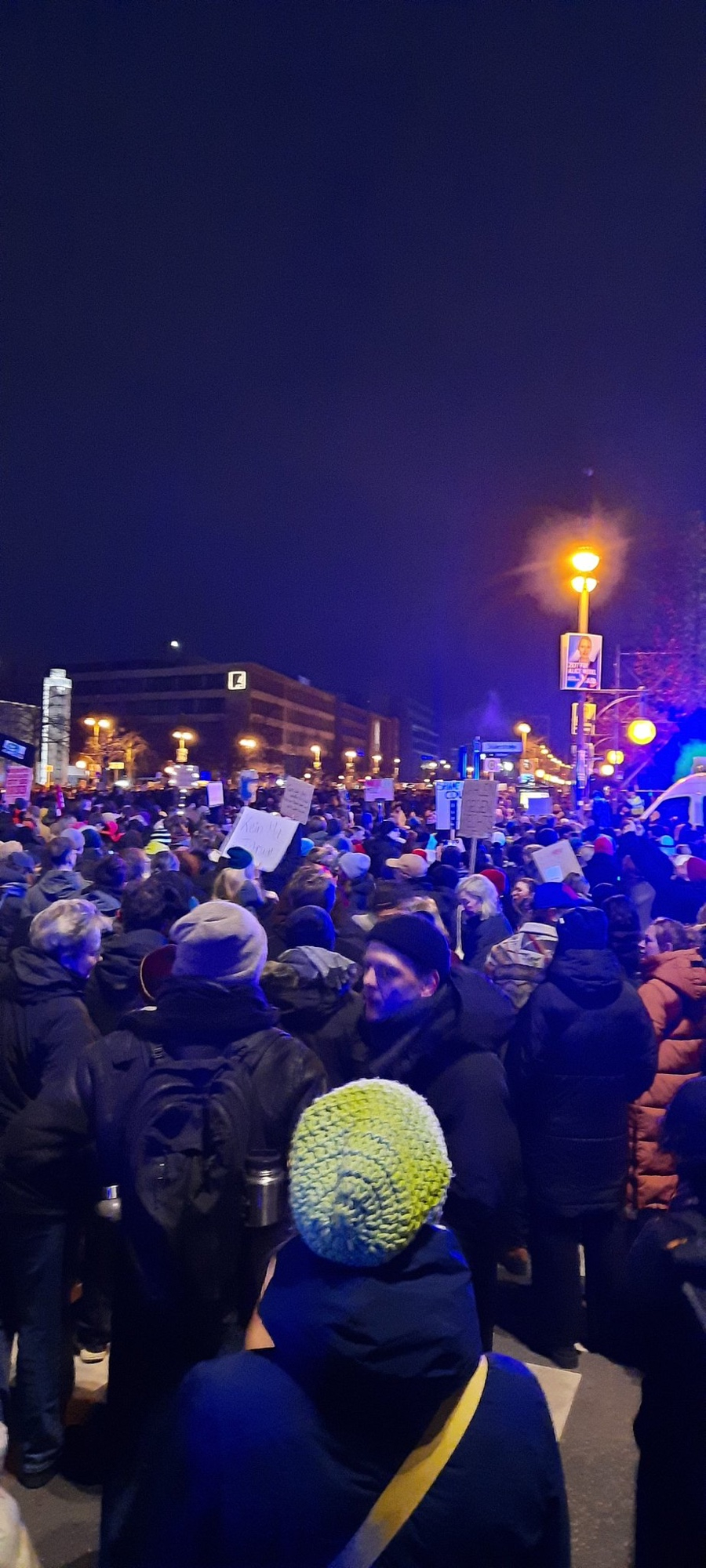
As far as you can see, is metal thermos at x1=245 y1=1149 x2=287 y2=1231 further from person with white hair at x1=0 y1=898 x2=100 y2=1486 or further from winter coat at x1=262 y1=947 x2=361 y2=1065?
winter coat at x1=262 y1=947 x2=361 y2=1065

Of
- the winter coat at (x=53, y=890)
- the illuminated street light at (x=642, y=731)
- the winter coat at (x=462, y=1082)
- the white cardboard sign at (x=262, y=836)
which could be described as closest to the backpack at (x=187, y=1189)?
the winter coat at (x=462, y=1082)

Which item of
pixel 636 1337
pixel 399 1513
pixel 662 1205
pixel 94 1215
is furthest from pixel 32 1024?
pixel 662 1205

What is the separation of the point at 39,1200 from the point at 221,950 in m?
1.38

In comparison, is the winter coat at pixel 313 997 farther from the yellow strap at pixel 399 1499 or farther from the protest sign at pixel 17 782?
the protest sign at pixel 17 782

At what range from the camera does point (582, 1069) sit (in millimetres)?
4566

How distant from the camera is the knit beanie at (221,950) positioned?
2.93 meters

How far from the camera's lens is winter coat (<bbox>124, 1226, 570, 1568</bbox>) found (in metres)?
1.44

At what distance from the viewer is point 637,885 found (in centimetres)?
998

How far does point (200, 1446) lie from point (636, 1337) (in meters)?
1.32

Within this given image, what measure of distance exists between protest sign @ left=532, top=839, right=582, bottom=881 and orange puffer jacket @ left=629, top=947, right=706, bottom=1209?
4030 mm

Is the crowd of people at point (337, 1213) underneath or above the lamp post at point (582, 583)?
underneath

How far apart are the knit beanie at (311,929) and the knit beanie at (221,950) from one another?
193 centimetres

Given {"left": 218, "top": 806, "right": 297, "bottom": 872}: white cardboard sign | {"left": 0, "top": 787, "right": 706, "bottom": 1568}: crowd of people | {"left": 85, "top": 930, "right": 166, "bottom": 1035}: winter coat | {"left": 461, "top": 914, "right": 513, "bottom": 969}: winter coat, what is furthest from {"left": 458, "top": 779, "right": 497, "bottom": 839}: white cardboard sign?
{"left": 85, "top": 930, "right": 166, "bottom": 1035}: winter coat

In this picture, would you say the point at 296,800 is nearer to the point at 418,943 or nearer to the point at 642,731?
the point at 418,943
